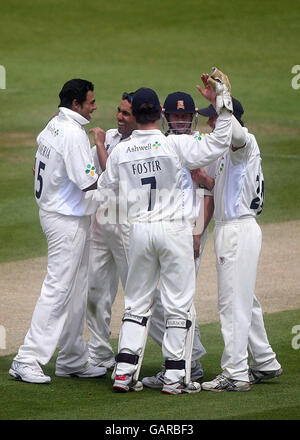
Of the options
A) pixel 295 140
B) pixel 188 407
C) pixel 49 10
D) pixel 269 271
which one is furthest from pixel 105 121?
pixel 188 407

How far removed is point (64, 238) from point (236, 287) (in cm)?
138

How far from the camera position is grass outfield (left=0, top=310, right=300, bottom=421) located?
678 centimetres

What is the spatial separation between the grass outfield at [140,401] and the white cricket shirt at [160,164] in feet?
4.24

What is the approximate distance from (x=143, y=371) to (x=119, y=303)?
2.40 m

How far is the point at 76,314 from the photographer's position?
8.13 metres

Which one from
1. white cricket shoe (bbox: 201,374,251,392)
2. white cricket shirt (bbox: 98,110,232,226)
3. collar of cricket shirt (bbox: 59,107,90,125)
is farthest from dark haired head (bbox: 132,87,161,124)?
white cricket shoe (bbox: 201,374,251,392)

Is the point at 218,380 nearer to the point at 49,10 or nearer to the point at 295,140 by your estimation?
the point at 295,140

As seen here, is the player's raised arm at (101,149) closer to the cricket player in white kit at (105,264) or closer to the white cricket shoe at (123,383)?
the cricket player in white kit at (105,264)

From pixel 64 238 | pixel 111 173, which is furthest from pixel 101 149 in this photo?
pixel 64 238

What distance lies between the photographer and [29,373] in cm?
773

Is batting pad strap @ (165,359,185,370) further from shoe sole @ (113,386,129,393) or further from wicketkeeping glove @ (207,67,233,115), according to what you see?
wicketkeeping glove @ (207,67,233,115)

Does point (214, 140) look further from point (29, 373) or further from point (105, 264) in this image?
point (29, 373)

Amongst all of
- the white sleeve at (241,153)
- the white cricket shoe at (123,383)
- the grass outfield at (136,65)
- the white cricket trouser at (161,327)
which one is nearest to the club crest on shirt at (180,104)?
the white sleeve at (241,153)

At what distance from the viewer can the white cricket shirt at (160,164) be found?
24.3 ft
